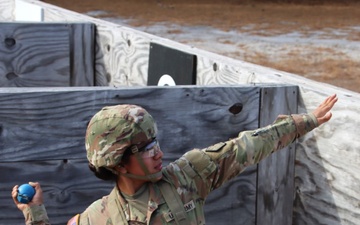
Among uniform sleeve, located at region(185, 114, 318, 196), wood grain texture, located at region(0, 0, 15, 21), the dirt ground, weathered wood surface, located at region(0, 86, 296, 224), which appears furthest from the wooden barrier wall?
the dirt ground

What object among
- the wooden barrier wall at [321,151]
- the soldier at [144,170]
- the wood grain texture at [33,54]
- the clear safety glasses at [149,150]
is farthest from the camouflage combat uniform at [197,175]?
the wood grain texture at [33,54]

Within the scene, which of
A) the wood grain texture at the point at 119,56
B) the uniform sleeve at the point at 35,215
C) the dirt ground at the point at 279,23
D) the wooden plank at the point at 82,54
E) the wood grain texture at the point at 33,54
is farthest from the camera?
the dirt ground at the point at 279,23

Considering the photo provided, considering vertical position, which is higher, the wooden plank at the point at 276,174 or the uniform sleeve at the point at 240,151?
the uniform sleeve at the point at 240,151

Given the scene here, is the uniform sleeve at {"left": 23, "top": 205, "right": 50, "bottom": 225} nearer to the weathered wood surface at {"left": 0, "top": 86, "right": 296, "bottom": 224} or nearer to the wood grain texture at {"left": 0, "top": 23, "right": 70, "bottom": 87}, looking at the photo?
the weathered wood surface at {"left": 0, "top": 86, "right": 296, "bottom": 224}

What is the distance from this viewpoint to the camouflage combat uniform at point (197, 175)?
251 cm

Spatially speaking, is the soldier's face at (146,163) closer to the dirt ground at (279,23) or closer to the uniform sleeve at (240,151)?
the uniform sleeve at (240,151)

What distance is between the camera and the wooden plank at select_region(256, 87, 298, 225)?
3.73 meters

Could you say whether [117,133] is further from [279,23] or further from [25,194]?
[279,23]

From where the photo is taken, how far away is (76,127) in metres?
3.50

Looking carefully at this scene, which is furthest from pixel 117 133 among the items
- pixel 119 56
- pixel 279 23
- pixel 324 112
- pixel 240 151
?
pixel 279 23

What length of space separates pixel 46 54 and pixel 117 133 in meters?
3.76

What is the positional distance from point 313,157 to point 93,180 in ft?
3.09

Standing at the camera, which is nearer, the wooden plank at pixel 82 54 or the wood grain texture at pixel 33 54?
the wood grain texture at pixel 33 54

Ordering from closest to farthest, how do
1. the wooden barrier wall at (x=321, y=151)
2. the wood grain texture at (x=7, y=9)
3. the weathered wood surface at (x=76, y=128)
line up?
the wooden barrier wall at (x=321, y=151), the weathered wood surface at (x=76, y=128), the wood grain texture at (x=7, y=9)
